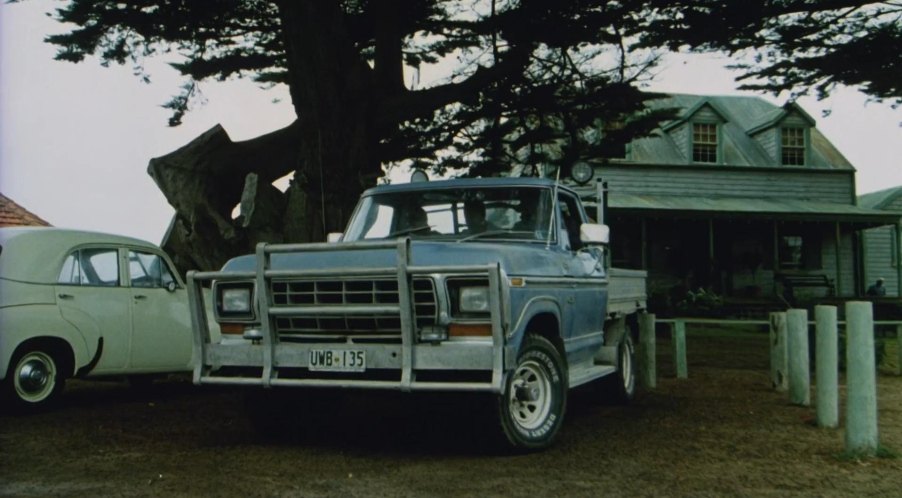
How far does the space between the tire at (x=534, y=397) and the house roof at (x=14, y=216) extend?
10435 millimetres

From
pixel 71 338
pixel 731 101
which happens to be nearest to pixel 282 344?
pixel 71 338

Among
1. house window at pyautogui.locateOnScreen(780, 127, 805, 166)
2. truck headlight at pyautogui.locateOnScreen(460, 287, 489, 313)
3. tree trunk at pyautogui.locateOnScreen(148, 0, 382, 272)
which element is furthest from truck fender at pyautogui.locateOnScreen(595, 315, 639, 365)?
house window at pyautogui.locateOnScreen(780, 127, 805, 166)

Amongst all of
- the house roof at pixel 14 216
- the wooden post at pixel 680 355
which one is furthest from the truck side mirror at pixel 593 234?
the house roof at pixel 14 216

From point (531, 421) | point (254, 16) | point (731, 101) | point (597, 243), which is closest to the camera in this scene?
point (531, 421)

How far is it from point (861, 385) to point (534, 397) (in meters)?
2.12

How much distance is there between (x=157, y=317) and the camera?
9914 millimetres

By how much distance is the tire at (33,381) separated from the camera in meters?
8.45

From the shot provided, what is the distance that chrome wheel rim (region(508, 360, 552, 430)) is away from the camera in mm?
6438

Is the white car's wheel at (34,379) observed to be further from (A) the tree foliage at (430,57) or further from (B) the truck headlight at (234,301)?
(A) the tree foliage at (430,57)

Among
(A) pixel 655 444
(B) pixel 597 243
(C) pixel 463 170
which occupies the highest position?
(C) pixel 463 170

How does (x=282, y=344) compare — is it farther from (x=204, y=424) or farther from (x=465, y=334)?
(x=204, y=424)

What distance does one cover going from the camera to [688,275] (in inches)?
1110

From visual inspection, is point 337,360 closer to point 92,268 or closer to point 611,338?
point 611,338

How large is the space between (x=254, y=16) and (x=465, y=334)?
10224 millimetres
